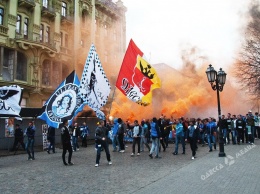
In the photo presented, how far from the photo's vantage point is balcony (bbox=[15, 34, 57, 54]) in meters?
22.6

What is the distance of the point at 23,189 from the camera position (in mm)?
6973

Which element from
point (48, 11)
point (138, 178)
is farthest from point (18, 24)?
point (138, 178)

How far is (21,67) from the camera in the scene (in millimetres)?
23719

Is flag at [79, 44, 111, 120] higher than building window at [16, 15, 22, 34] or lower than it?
lower

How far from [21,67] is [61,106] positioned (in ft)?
44.1

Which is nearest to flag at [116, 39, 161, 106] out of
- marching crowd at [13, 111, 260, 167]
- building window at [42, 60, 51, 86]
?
marching crowd at [13, 111, 260, 167]

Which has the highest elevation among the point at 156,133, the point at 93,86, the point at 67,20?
the point at 67,20

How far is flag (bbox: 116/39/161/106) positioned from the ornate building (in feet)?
35.8

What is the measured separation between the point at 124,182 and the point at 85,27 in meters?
26.2

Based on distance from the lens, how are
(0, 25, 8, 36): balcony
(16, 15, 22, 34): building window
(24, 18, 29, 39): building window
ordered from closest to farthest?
1. (0, 25, 8, 36): balcony
2. (16, 15, 22, 34): building window
3. (24, 18, 29, 39): building window

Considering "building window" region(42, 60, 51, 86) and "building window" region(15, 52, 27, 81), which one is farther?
"building window" region(42, 60, 51, 86)

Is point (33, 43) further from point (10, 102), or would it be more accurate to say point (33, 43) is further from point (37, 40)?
point (10, 102)

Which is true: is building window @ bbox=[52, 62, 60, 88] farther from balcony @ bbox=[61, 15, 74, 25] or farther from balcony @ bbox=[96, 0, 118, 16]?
balcony @ bbox=[96, 0, 118, 16]

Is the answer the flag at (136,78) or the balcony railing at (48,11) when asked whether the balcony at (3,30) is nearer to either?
the balcony railing at (48,11)
